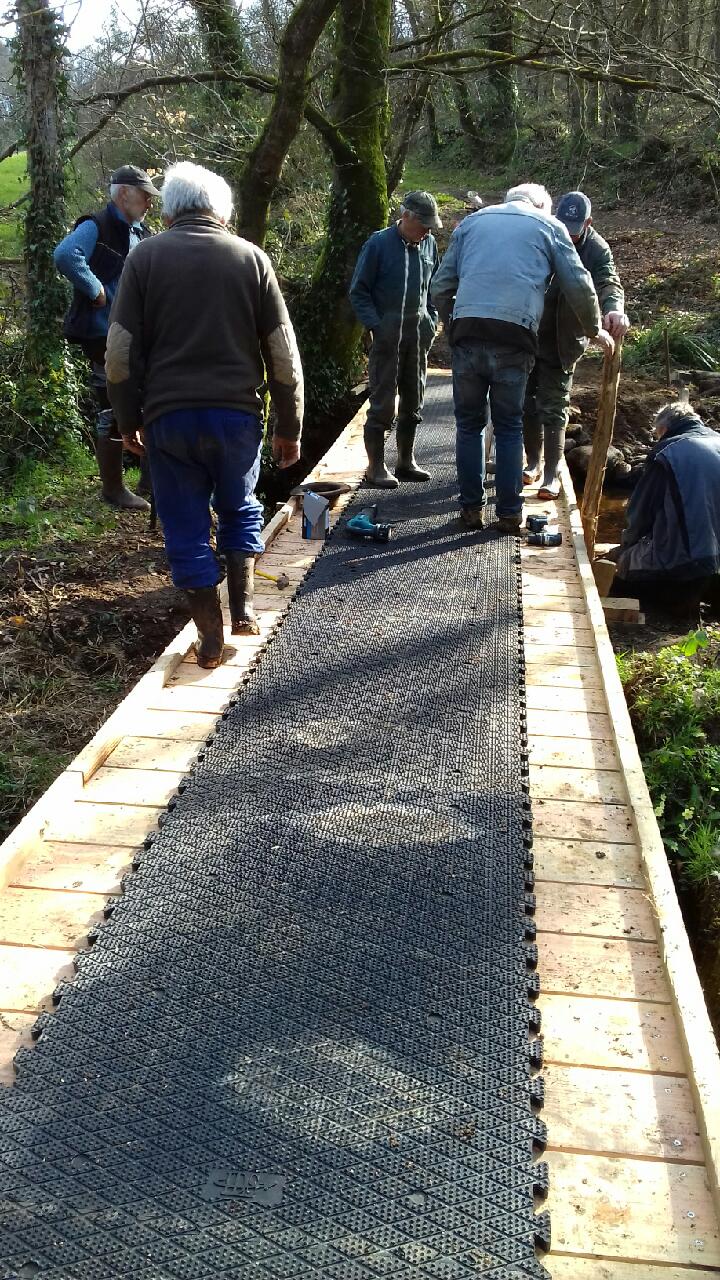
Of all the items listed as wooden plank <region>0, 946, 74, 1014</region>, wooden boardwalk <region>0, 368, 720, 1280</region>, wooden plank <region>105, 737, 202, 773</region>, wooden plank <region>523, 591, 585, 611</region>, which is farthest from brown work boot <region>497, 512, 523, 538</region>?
wooden plank <region>0, 946, 74, 1014</region>

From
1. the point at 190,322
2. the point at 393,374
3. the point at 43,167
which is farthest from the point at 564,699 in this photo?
the point at 43,167

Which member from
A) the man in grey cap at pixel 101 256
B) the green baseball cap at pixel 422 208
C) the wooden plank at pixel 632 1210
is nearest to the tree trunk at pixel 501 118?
the green baseball cap at pixel 422 208

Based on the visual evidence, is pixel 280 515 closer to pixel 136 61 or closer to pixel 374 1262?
pixel 374 1262

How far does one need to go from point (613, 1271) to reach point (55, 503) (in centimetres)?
616

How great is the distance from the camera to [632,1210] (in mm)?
1774

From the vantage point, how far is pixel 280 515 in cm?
578

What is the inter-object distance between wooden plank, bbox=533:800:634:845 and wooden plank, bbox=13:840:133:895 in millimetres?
1218

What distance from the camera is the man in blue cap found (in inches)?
226

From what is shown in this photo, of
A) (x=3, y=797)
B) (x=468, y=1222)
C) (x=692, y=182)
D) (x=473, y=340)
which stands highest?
(x=692, y=182)

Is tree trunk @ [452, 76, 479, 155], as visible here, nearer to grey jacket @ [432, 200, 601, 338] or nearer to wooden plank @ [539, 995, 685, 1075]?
grey jacket @ [432, 200, 601, 338]

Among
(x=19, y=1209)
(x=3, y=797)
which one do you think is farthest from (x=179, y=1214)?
(x=3, y=797)

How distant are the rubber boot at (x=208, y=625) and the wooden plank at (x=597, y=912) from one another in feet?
5.97

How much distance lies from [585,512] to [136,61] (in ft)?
19.6

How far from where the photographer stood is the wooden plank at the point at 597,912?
98.0 inches
